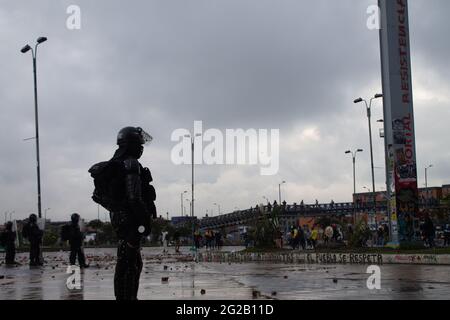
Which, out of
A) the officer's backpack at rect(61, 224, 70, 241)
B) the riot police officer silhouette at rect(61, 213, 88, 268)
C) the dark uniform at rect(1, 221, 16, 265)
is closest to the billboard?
the riot police officer silhouette at rect(61, 213, 88, 268)

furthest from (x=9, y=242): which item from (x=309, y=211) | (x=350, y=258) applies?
(x=309, y=211)

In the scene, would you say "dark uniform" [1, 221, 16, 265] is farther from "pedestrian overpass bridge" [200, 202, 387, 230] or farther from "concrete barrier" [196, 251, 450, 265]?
"pedestrian overpass bridge" [200, 202, 387, 230]

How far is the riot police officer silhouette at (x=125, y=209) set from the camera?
21.0 feet

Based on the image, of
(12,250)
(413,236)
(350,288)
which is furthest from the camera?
(413,236)

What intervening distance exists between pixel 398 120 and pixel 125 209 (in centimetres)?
2358

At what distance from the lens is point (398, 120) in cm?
2822

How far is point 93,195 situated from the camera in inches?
267

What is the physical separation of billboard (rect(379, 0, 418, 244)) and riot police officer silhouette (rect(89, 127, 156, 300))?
23317 millimetres

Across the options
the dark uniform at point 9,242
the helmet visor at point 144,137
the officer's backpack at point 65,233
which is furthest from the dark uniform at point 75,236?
the helmet visor at point 144,137

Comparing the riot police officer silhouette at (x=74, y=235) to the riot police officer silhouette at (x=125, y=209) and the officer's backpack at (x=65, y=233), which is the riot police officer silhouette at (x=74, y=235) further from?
the riot police officer silhouette at (x=125, y=209)
